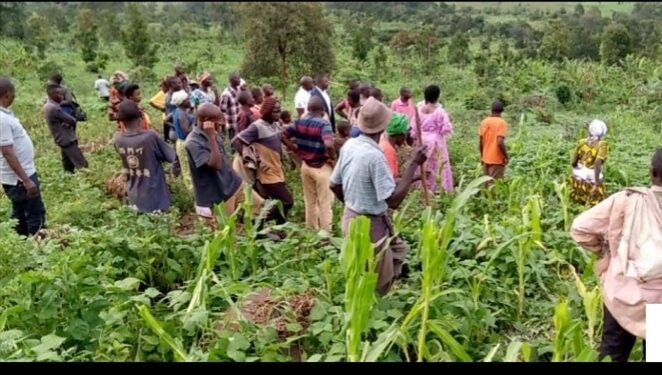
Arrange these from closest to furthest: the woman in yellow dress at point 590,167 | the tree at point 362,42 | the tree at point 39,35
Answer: the woman in yellow dress at point 590,167, the tree at point 362,42, the tree at point 39,35

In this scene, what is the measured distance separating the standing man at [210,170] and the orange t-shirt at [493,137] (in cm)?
228

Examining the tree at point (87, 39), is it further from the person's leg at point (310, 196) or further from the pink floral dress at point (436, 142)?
the person's leg at point (310, 196)

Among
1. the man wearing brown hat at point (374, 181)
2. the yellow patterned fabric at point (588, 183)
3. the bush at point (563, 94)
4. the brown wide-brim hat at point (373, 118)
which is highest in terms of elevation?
the brown wide-brim hat at point (373, 118)

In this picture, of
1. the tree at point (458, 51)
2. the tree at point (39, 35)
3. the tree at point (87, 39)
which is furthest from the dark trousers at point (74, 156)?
the tree at point (39, 35)

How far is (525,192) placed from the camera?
224 inches

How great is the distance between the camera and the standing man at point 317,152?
17.3ft

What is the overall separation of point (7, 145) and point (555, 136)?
4976 millimetres

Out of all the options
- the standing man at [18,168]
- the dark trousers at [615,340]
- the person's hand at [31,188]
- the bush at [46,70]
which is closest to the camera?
the dark trousers at [615,340]

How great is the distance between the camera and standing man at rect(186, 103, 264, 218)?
460cm

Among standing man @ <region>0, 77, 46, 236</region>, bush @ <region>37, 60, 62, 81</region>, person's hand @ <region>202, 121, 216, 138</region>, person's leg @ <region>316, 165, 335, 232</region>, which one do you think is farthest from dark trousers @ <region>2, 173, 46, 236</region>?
bush @ <region>37, 60, 62, 81</region>

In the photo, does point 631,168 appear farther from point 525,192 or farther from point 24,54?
point 24,54

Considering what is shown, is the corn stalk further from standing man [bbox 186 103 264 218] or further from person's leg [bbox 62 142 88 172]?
person's leg [bbox 62 142 88 172]

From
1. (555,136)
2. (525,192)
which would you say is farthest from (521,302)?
(555,136)

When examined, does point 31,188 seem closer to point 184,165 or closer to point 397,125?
point 184,165
